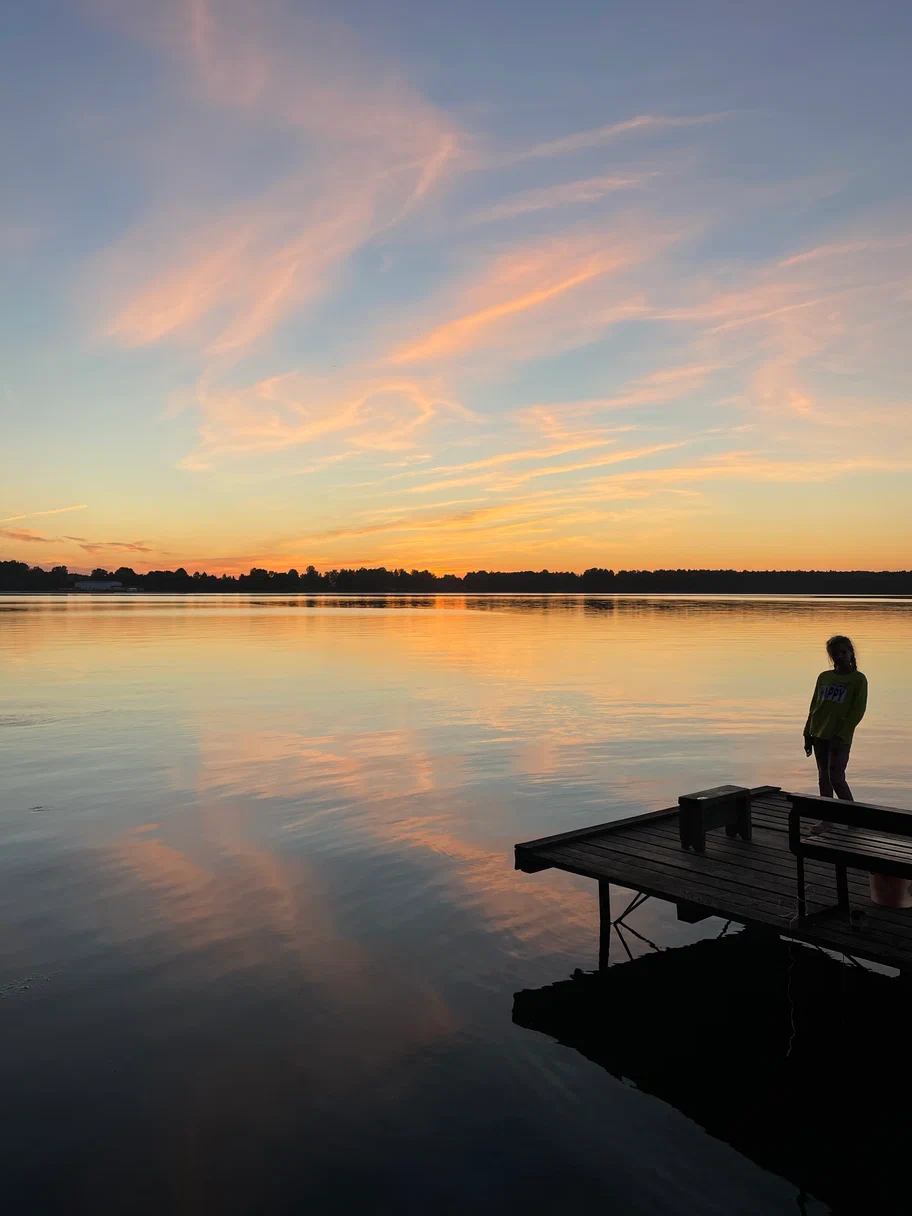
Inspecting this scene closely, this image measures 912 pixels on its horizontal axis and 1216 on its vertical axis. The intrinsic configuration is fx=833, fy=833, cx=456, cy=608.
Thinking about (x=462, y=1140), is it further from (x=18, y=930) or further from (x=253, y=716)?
(x=253, y=716)

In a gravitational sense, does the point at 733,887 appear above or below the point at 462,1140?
above

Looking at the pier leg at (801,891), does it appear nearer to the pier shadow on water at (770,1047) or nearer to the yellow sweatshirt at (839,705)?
the pier shadow on water at (770,1047)

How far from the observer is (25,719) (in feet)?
92.9

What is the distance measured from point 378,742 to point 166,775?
21.6 feet

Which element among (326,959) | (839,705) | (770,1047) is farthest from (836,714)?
(326,959)

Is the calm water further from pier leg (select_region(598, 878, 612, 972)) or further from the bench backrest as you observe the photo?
the bench backrest

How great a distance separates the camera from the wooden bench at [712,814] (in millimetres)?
11148

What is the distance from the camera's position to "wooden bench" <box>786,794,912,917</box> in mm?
7930

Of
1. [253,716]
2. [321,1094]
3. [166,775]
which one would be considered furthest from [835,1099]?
[253,716]

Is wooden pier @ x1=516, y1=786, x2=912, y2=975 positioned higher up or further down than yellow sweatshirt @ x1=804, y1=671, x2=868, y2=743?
further down

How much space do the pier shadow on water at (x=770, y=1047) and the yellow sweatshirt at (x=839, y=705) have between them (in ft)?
11.7

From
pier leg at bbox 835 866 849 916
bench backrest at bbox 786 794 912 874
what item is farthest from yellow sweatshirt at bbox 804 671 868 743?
pier leg at bbox 835 866 849 916

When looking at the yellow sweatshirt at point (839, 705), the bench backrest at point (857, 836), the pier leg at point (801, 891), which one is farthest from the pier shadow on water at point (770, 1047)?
the yellow sweatshirt at point (839, 705)

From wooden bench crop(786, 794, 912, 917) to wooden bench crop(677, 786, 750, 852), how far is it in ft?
7.40
